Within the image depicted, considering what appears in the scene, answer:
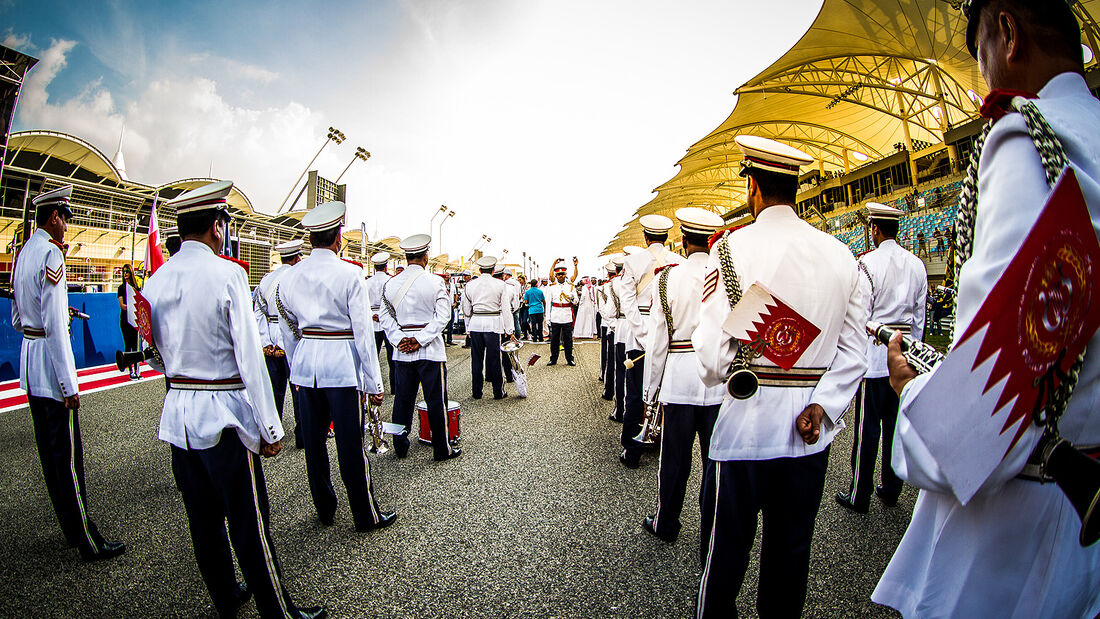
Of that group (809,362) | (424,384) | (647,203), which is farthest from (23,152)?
(647,203)

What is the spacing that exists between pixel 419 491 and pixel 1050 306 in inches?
156

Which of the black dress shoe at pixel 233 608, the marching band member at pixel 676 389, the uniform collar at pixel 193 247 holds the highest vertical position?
the uniform collar at pixel 193 247

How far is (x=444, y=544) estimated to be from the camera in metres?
3.02

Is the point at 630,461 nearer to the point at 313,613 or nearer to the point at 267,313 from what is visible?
the point at 313,613

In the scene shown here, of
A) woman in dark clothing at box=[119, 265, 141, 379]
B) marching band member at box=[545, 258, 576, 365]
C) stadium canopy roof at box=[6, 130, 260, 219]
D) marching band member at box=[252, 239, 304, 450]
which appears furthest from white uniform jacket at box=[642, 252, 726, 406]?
stadium canopy roof at box=[6, 130, 260, 219]

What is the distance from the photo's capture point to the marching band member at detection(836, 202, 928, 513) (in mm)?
3400

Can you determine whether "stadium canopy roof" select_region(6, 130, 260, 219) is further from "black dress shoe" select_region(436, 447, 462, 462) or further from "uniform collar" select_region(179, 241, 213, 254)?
"uniform collar" select_region(179, 241, 213, 254)

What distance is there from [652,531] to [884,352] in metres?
2.18

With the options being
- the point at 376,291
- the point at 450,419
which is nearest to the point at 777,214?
the point at 450,419

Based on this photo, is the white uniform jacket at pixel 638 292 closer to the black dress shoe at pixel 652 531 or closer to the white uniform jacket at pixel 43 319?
the black dress shoe at pixel 652 531

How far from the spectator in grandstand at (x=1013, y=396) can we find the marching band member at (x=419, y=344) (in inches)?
160

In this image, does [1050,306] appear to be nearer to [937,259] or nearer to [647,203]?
[937,259]

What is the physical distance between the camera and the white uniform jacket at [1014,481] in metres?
0.86

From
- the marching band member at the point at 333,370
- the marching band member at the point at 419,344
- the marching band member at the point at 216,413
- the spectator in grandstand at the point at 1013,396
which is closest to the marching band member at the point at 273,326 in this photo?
the marching band member at the point at 419,344
